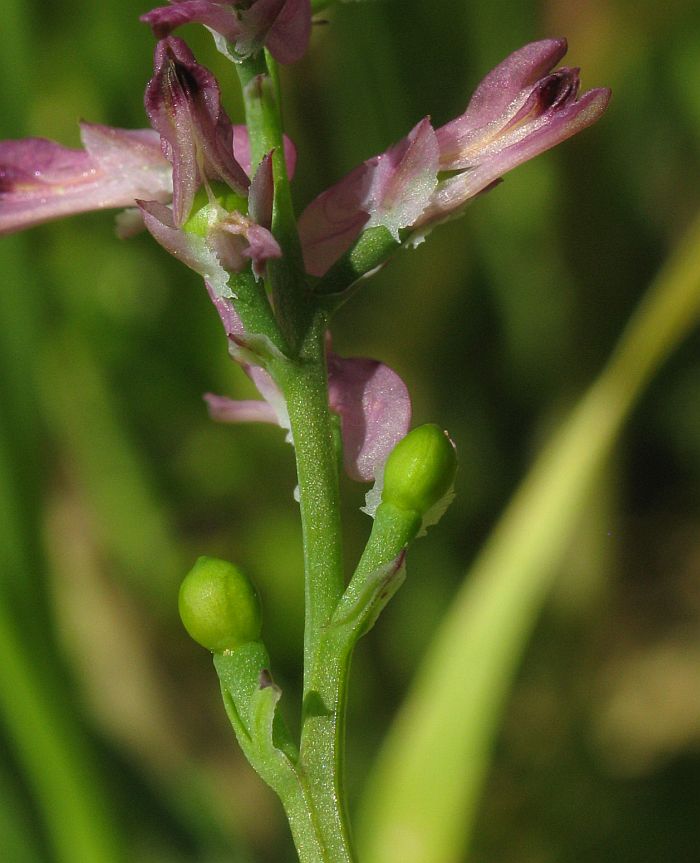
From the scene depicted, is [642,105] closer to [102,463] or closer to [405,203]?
[102,463]

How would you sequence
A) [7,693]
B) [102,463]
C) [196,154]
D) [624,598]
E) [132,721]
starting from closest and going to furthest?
[196,154] → [7,693] → [102,463] → [132,721] → [624,598]

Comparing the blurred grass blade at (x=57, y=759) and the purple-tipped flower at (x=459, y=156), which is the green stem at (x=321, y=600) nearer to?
the purple-tipped flower at (x=459, y=156)

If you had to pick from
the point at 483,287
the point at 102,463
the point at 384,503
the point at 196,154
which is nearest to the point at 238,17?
the point at 196,154

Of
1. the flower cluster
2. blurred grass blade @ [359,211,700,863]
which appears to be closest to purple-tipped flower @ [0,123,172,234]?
the flower cluster

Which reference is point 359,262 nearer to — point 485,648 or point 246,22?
point 246,22

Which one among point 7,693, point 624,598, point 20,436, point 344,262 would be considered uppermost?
→ point 344,262

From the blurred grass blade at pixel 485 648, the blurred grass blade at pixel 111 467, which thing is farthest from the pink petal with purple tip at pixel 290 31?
the blurred grass blade at pixel 111 467
